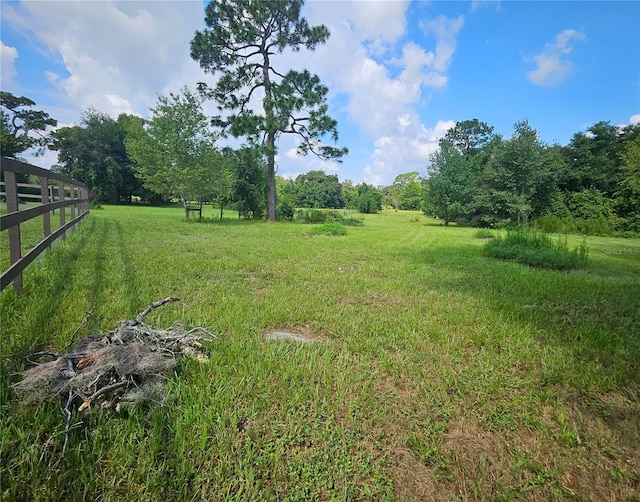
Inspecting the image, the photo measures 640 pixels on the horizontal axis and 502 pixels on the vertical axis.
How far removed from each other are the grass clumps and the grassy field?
2.42 meters

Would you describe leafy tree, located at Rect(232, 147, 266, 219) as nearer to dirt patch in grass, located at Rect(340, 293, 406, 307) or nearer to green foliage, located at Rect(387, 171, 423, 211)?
dirt patch in grass, located at Rect(340, 293, 406, 307)

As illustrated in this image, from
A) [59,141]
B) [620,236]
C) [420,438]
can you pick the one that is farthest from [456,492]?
[59,141]

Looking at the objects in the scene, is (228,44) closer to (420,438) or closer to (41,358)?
(41,358)

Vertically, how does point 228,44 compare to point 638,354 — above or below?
above

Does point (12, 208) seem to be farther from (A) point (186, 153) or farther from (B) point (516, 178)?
(B) point (516, 178)

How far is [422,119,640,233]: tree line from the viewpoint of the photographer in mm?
19484

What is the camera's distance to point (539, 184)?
21.0m

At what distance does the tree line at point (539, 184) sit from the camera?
1948 cm

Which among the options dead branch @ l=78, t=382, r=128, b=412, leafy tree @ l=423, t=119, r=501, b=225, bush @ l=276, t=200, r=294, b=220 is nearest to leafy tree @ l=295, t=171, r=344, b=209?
leafy tree @ l=423, t=119, r=501, b=225

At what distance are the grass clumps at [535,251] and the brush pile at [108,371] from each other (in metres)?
6.98

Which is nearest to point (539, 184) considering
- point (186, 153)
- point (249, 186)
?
point (249, 186)

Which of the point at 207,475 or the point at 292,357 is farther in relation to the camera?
the point at 292,357

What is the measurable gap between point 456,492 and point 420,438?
285mm

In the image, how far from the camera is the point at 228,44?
606 inches
